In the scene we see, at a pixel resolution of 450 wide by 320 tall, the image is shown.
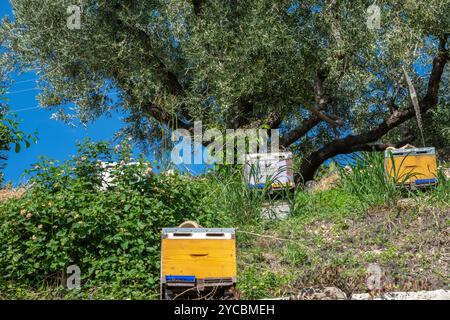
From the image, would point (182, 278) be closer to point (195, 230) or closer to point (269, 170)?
point (195, 230)

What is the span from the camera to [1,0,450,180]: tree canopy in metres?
13.8

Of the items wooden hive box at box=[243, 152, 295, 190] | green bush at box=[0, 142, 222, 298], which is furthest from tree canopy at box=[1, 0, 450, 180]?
green bush at box=[0, 142, 222, 298]

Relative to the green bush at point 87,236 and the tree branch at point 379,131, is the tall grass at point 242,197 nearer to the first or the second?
the green bush at point 87,236

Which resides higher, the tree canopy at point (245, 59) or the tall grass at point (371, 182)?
the tree canopy at point (245, 59)

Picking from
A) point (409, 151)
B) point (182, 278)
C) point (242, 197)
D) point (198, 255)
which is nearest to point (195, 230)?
point (198, 255)

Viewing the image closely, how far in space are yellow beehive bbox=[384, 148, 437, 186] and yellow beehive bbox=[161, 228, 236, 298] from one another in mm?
4820

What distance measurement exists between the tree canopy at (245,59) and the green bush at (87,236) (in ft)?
22.5

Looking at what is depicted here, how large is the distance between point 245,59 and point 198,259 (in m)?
8.63

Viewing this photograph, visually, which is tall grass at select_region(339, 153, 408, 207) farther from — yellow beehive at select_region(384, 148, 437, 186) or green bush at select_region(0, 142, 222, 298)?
green bush at select_region(0, 142, 222, 298)

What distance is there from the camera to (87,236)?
656 cm

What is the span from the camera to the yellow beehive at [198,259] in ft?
18.2

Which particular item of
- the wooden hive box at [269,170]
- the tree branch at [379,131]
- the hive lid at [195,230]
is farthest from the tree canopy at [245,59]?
the hive lid at [195,230]

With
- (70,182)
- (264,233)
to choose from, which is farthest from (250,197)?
(70,182)
